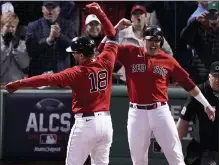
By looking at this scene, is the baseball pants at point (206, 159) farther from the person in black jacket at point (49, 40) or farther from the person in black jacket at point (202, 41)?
the person in black jacket at point (49, 40)

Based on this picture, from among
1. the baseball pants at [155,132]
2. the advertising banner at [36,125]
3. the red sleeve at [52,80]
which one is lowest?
the advertising banner at [36,125]

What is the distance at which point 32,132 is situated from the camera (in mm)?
8008

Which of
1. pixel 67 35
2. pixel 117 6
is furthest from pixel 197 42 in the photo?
pixel 67 35

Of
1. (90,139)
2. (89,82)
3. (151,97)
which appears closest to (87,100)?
(89,82)

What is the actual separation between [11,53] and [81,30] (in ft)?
3.37

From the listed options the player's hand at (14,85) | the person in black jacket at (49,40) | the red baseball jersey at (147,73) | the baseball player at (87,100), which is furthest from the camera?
the person in black jacket at (49,40)

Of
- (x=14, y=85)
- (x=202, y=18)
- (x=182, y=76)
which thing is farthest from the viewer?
(x=202, y=18)

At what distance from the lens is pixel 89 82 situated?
5402 mm

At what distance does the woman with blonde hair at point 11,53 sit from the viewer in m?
8.21

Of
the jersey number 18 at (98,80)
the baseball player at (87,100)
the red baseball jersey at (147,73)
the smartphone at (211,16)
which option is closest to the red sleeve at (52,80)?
the baseball player at (87,100)

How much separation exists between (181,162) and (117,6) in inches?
116

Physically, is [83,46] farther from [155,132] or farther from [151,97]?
[155,132]

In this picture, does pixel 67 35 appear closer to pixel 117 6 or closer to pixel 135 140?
Result: pixel 117 6

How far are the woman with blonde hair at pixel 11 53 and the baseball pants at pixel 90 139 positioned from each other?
2952 millimetres
